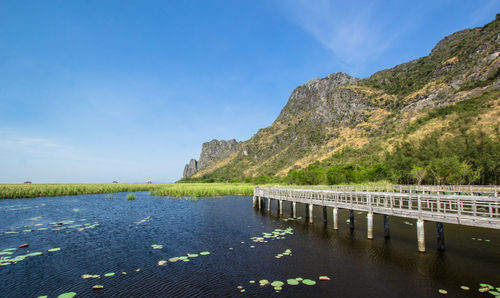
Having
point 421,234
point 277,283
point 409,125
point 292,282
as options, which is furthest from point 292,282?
point 409,125

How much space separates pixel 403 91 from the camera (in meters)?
150

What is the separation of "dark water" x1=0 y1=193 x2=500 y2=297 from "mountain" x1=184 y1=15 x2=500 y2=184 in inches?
2013

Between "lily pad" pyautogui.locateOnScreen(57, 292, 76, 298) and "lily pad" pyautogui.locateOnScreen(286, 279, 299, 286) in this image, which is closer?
"lily pad" pyautogui.locateOnScreen(57, 292, 76, 298)

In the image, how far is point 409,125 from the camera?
351 feet

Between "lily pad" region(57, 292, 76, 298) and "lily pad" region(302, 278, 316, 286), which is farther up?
"lily pad" region(57, 292, 76, 298)

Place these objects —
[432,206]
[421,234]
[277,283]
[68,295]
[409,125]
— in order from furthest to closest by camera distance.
→ [409,125], [421,234], [432,206], [277,283], [68,295]

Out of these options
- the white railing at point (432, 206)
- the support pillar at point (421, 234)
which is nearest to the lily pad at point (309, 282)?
the white railing at point (432, 206)

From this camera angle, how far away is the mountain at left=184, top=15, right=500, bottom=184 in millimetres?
64625

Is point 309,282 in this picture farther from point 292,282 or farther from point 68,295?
point 68,295

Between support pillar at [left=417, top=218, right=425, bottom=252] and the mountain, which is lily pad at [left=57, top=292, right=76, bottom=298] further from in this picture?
the mountain

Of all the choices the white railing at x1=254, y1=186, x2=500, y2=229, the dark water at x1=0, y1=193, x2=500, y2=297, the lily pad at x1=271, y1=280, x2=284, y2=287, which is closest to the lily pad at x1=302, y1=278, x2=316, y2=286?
the dark water at x1=0, y1=193, x2=500, y2=297

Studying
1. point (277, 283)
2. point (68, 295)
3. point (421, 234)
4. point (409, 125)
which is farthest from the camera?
point (409, 125)

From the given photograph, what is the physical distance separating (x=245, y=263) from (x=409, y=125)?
4679 inches

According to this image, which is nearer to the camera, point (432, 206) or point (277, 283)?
point (277, 283)
